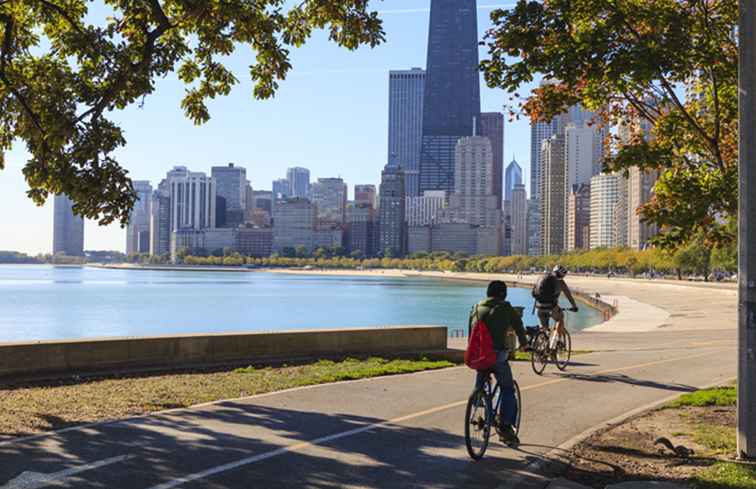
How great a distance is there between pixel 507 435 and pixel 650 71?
5.08 m

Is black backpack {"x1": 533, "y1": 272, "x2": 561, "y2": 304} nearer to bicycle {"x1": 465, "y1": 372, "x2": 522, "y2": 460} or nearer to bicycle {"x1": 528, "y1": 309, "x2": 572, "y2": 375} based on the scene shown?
bicycle {"x1": 528, "y1": 309, "x2": 572, "y2": 375}

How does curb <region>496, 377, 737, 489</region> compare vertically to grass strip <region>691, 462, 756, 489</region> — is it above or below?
below

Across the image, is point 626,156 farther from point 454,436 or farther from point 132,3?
point 132,3

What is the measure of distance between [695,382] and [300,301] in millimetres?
87216

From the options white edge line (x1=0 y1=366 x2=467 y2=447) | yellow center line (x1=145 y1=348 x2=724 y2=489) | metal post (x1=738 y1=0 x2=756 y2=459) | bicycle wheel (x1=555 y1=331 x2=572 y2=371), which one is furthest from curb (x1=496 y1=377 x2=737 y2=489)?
white edge line (x1=0 y1=366 x2=467 y2=447)

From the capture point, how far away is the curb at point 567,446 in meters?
7.52

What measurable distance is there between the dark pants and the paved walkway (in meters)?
0.40

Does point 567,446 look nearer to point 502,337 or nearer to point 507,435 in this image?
point 507,435

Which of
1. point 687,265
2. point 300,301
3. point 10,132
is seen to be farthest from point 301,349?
point 687,265

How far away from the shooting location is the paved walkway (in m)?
7.06

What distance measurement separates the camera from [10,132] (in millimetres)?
13273

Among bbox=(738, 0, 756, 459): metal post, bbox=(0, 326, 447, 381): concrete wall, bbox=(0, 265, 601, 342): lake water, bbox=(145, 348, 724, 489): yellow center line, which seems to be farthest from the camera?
bbox=(0, 265, 601, 342): lake water

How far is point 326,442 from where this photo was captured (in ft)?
28.1

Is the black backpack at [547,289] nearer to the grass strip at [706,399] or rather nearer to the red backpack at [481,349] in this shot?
the grass strip at [706,399]
